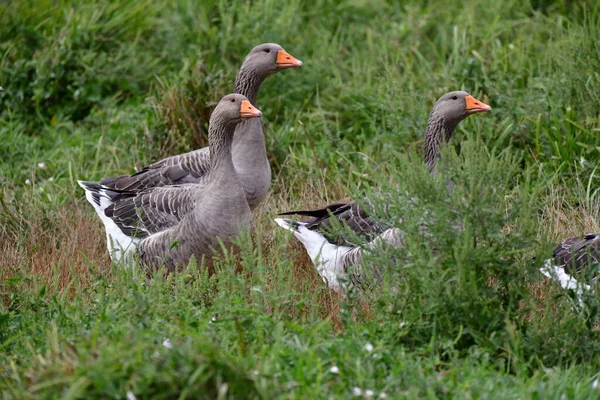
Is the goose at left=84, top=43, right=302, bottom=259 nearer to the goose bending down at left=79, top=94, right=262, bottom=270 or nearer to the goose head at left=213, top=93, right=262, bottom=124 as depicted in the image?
the goose bending down at left=79, top=94, right=262, bottom=270

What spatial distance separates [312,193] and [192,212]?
1.54 metres

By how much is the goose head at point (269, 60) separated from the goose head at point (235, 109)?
1.06 m

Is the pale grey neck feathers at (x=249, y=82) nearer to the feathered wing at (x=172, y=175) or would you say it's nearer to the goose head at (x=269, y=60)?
the goose head at (x=269, y=60)

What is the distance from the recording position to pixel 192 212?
20.3 feet

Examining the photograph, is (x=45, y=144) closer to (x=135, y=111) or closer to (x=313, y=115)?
(x=135, y=111)

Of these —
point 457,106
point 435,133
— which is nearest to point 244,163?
point 435,133

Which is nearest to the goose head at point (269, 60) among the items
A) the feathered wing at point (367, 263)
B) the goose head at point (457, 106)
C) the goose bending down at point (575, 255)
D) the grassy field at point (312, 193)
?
the grassy field at point (312, 193)

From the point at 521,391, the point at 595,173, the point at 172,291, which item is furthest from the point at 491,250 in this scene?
the point at 595,173

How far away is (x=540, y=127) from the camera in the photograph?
763cm

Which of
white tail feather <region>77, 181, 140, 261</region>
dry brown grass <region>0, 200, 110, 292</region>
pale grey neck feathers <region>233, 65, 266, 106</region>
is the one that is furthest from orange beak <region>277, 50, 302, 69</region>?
dry brown grass <region>0, 200, 110, 292</region>

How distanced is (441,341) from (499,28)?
5904 mm

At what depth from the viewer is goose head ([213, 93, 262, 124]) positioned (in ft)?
20.0

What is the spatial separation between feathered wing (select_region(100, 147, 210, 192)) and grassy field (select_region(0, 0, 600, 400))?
441 mm

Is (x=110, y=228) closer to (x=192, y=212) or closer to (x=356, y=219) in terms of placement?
(x=192, y=212)
